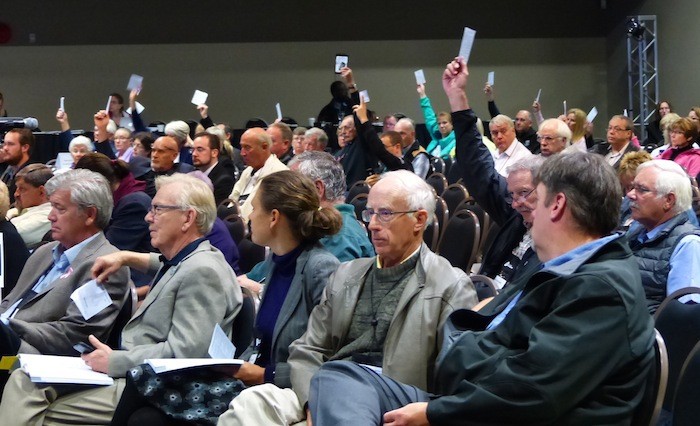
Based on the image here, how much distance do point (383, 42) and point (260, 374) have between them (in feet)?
48.0

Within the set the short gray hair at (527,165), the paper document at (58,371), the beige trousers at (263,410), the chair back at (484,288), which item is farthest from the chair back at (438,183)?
the beige trousers at (263,410)

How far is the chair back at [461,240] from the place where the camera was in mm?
4590

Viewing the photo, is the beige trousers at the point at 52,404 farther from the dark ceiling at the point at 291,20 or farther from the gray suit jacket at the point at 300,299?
the dark ceiling at the point at 291,20

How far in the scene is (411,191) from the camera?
289 centimetres

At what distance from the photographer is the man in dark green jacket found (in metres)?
1.94

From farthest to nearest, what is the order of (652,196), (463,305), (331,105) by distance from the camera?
1. (331,105)
2. (652,196)
3. (463,305)

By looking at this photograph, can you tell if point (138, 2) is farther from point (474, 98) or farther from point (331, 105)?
point (474, 98)

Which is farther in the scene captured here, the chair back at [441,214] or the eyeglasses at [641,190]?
the chair back at [441,214]

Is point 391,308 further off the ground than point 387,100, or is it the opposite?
point 391,308

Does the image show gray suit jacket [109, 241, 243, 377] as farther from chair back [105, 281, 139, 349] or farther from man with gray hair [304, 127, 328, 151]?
man with gray hair [304, 127, 328, 151]

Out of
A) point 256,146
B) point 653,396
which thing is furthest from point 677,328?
point 256,146

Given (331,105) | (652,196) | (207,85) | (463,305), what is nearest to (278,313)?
(463,305)

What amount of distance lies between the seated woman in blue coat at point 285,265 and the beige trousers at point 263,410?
21 cm

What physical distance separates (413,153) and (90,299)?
5.90 meters
